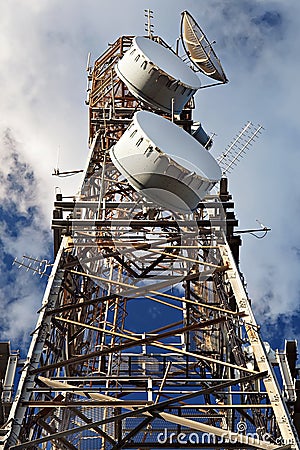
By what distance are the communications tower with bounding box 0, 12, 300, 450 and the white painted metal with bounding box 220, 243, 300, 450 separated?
0.03 metres

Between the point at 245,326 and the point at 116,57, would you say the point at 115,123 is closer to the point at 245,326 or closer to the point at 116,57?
the point at 116,57

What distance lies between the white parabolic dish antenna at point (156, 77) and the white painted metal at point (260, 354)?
18.6 ft

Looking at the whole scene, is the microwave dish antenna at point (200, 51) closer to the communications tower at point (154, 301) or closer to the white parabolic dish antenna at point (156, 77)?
the communications tower at point (154, 301)

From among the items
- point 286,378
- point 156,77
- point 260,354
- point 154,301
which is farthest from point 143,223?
point 286,378

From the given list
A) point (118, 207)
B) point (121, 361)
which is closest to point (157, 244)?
point (118, 207)

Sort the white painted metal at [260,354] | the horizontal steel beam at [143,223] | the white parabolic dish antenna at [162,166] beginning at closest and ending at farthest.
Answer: the white painted metal at [260,354] → the white parabolic dish antenna at [162,166] → the horizontal steel beam at [143,223]

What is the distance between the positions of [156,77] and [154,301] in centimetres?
679

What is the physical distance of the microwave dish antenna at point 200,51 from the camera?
23.8 m

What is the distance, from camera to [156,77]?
69.0 ft

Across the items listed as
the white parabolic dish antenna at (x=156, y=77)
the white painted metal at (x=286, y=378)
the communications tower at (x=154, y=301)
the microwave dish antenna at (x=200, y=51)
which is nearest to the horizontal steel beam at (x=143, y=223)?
the communications tower at (x=154, y=301)

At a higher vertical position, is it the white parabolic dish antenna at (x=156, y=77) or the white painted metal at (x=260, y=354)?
the white parabolic dish antenna at (x=156, y=77)

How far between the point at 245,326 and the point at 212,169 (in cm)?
486

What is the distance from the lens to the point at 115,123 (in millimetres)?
24484

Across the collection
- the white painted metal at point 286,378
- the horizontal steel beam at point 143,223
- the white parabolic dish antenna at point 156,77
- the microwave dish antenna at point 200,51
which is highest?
the microwave dish antenna at point 200,51
